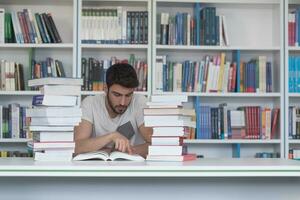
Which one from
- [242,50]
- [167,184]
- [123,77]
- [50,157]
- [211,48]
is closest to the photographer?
[167,184]

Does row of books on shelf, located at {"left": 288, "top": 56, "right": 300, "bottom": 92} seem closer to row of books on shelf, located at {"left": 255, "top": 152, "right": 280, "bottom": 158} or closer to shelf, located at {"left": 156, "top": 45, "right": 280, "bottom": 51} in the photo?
shelf, located at {"left": 156, "top": 45, "right": 280, "bottom": 51}

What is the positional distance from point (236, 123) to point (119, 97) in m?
1.64

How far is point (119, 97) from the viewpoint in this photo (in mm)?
2996

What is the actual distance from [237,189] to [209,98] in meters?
2.41

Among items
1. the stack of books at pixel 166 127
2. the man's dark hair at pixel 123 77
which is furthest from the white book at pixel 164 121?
the man's dark hair at pixel 123 77

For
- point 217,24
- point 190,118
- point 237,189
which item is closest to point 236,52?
point 217,24

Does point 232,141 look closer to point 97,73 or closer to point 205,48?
Result: point 205,48

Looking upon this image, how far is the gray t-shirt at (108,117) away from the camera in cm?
305

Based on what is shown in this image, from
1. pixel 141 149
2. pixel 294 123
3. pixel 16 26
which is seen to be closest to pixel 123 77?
pixel 141 149

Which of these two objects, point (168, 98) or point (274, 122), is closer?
point (168, 98)

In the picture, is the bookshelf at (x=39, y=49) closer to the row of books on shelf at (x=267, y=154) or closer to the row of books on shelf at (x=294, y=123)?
the row of books on shelf at (x=267, y=154)

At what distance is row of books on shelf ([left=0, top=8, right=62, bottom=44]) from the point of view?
424cm

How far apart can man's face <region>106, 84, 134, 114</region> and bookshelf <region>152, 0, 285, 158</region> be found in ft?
4.10

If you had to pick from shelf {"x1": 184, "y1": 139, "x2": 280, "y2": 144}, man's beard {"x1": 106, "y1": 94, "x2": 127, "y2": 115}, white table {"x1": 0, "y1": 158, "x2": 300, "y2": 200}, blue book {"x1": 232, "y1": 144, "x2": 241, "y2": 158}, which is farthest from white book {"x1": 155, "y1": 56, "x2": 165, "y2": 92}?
white table {"x1": 0, "y1": 158, "x2": 300, "y2": 200}
